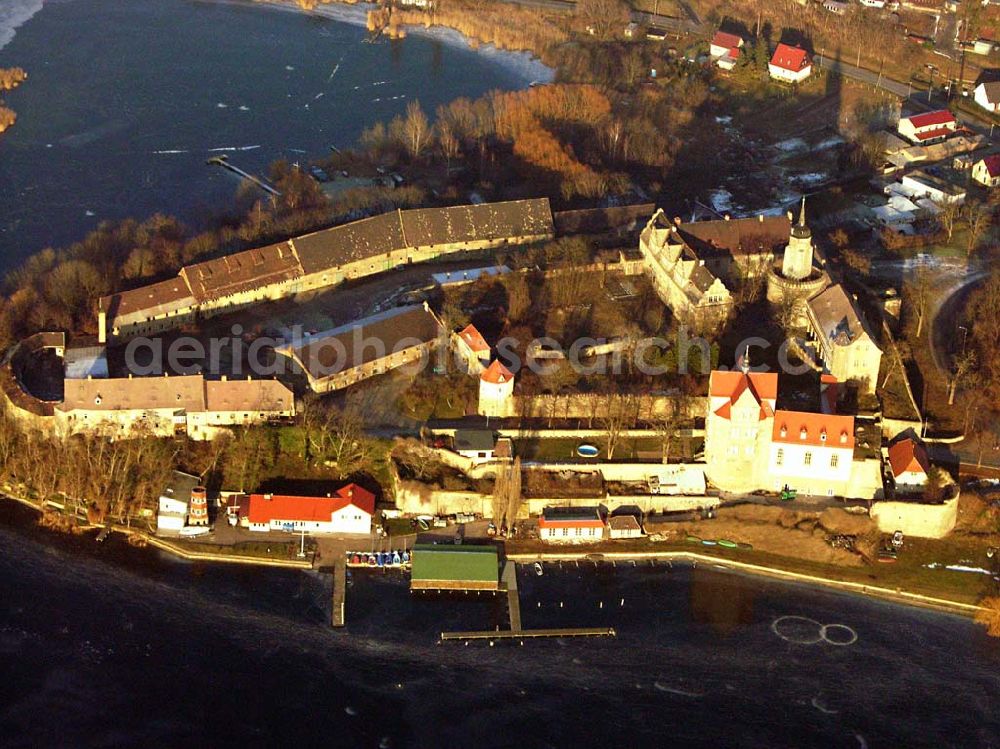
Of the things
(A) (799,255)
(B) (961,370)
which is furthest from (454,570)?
(B) (961,370)

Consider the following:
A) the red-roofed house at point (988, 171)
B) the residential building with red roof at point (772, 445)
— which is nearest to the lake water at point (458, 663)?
the residential building with red roof at point (772, 445)

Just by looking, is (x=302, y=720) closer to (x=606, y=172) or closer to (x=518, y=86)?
(x=606, y=172)

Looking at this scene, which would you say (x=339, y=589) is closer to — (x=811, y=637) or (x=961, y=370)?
(x=811, y=637)

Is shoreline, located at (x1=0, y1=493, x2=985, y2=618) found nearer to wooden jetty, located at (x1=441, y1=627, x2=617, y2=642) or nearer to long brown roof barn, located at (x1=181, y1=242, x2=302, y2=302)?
wooden jetty, located at (x1=441, y1=627, x2=617, y2=642)

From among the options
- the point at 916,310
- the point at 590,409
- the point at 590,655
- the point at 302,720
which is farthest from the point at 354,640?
the point at 916,310

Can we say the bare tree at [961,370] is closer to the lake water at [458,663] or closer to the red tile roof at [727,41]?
the lake water at [458,663]

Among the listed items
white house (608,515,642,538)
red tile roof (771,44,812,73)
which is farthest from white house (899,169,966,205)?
white house (608,515,642,538)

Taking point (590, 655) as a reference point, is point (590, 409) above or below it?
above
